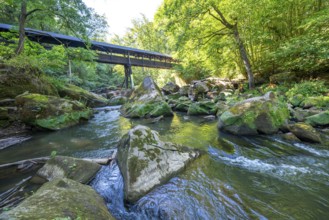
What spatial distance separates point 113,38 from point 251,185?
40.1 meters

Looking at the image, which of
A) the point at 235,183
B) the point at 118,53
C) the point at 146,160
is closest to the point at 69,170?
the point at 146,160

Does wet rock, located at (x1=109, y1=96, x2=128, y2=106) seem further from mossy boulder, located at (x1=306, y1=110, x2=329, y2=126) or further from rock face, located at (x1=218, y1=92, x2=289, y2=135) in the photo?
mossy boulder, located at (x1=306, y1=110, x2=329, y2=126)

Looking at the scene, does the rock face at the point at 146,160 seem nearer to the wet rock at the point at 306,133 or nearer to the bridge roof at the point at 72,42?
the wet rock at the point at 306,133

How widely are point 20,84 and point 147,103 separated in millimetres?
5700

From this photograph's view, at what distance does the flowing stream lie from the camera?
2.12 metres

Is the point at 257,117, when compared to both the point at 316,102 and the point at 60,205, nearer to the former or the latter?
the point at 316,102

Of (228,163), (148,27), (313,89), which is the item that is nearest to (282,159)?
(228,163)

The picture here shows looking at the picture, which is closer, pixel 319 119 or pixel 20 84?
pixel 319 119

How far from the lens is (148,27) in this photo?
32.4 metres

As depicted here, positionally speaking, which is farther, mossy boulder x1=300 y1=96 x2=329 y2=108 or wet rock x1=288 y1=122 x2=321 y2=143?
mossy boulder x1=300 y1=96 x2=329 y2=108

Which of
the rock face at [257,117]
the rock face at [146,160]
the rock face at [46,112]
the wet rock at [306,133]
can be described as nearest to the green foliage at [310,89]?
the rock face at [257,117]

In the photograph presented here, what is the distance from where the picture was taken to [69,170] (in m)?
2.83

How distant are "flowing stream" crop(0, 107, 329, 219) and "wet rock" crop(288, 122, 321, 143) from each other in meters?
0.21

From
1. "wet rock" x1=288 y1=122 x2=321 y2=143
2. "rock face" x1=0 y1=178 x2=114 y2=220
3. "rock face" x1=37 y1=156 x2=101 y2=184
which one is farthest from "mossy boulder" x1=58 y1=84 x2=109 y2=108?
"wet rock" x1=288 y1=122 x2=321 y2=143
